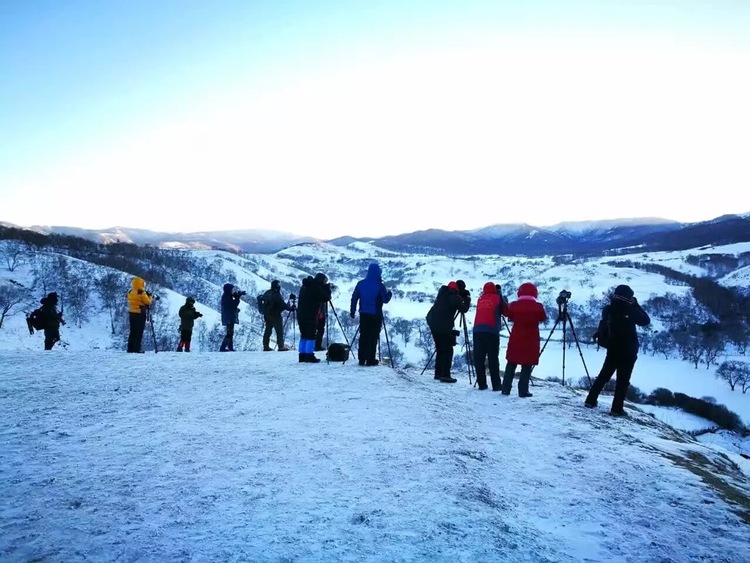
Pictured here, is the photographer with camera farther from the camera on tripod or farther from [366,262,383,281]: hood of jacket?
the camera on tripod

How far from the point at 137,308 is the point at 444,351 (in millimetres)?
8475

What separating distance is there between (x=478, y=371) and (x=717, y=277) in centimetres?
24333

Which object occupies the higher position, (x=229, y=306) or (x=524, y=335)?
(x=524, y=335)

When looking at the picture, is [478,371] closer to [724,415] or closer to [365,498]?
[365,498]

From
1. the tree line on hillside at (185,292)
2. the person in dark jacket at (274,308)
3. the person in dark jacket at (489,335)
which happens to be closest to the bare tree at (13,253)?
the tree line on hillside at (185,292)

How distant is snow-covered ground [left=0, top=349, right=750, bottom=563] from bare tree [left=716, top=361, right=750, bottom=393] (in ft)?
333

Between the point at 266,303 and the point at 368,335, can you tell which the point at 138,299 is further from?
the point at 368,335

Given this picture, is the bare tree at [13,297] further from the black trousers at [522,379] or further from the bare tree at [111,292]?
the black trousers at [522,379]

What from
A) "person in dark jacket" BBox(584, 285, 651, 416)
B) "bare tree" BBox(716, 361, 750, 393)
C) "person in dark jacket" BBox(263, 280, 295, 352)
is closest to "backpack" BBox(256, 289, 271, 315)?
"person in dark jacket" BBox(263, 280, 295, 352)

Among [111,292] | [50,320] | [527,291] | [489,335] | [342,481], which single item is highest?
Answer: [527,291]

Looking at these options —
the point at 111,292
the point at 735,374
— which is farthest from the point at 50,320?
the point at 735,374

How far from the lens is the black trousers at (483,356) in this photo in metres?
9.78

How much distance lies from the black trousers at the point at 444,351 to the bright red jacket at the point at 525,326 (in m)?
1.55

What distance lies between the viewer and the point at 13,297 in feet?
309
